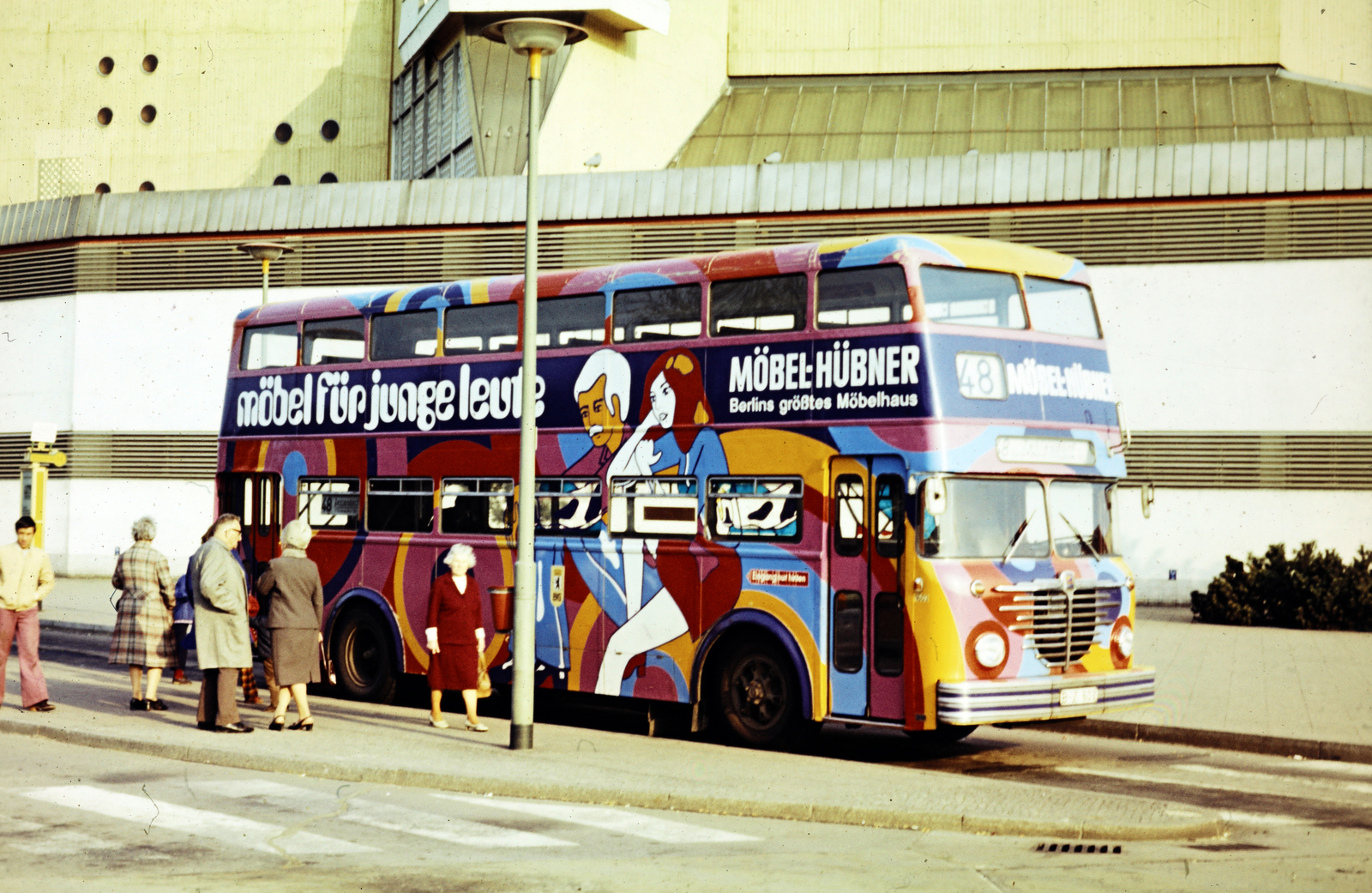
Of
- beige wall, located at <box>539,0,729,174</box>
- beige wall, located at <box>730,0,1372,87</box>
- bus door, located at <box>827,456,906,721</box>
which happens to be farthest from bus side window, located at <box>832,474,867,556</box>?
beige wall, located at <box>730,0,1372,87</box>

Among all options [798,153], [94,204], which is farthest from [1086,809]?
[94,204]

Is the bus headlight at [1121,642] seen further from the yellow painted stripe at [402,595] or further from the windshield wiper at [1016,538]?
the yellow painted stripe at [402,595]

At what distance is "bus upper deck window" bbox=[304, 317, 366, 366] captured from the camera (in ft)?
56.7

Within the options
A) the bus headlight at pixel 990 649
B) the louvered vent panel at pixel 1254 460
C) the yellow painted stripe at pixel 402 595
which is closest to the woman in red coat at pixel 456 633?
the yellow painted stripe at pixel 402 595

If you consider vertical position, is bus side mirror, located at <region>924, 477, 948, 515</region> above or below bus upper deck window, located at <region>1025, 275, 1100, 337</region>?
below

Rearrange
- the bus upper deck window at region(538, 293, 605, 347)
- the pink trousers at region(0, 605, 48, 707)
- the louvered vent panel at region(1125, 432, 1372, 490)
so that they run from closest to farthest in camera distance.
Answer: the pink trousers at region(0, 605, 48, 707), the bus upper deck window at region(538, 293, 605, 347), the louvered vent panel at region(1125, 432, 1372, 490)

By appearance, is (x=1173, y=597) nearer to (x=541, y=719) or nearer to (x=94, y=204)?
(x=541, y=719)

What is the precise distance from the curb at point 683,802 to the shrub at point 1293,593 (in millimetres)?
16846

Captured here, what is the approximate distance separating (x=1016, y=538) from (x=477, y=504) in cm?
570

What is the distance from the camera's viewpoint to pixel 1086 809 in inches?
388

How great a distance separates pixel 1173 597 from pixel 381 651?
16.6 m

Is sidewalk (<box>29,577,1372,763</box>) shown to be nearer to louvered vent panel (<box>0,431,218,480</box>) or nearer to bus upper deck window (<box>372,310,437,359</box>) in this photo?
bus upper deck window (<box>372,310,437,359</box>)

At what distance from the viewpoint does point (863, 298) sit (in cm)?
1291

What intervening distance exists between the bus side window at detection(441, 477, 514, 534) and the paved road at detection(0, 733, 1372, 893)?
4.76 meters
